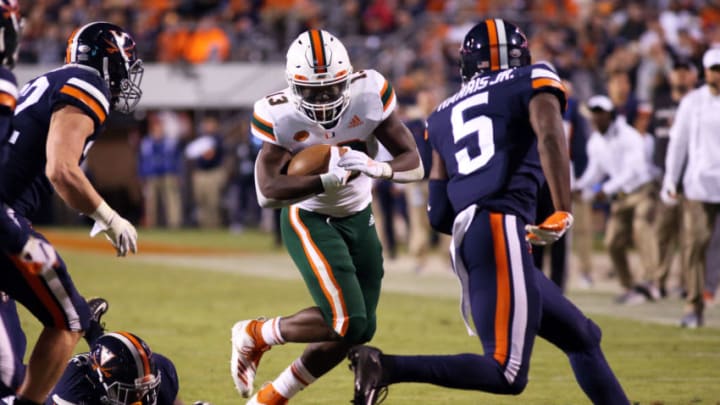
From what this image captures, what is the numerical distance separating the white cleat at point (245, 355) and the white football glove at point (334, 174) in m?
0.82

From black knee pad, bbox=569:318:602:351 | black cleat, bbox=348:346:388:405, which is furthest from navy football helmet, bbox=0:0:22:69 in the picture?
black knee pad, bbox=569:318:602:351

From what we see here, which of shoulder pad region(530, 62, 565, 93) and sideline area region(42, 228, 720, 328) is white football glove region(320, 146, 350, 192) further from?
sideline area region(42, 228, 720, 328)

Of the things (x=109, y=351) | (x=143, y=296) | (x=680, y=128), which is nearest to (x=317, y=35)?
(x=109, y=351)

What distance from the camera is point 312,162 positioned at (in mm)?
4895

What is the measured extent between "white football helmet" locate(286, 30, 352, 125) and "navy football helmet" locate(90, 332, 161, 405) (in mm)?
1191

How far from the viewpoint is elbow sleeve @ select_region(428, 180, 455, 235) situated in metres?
4.71

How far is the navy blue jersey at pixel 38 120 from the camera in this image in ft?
14.2

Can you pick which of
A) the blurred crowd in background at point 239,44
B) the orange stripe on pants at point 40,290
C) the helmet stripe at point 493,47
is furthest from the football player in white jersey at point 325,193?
the blurred crowd in background at point 239,44

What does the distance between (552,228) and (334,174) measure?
100 centimetres

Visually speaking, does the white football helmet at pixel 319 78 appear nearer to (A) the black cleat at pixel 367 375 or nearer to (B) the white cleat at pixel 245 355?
(B) the white cleat at pixel 245 355

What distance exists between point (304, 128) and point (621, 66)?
32.8 ft

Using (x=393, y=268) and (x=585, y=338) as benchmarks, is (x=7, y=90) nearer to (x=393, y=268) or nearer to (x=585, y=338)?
(x=585, y=338)

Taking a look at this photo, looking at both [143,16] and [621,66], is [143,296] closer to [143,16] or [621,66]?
[621,66]

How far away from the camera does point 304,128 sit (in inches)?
199
